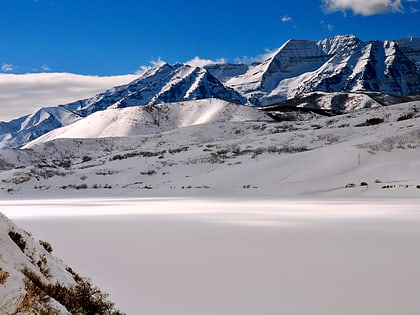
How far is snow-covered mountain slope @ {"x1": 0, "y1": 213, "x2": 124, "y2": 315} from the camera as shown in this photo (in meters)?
4.55

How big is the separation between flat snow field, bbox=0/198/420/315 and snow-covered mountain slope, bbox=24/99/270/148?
121541 mm

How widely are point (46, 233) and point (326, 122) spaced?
73.4 m

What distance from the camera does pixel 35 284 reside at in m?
5.56

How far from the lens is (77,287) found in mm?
6609

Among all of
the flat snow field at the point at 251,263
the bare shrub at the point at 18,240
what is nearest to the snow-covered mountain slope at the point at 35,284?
the bare shrub at the point at 18,240

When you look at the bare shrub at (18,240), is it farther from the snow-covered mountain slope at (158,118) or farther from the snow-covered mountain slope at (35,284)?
the snow-covered mountain slope at (158,118)

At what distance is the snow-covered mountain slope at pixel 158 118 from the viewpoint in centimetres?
13912

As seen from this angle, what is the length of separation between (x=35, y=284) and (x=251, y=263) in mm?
4568

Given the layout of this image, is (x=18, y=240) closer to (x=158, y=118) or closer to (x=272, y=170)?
(x=272, y=170)

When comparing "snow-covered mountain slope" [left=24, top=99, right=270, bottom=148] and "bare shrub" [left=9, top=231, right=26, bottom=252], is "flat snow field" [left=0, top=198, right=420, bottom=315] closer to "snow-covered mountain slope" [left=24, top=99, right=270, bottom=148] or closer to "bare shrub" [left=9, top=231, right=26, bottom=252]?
"bare shrub" [left=9, top=231, right=26, bottom=252]

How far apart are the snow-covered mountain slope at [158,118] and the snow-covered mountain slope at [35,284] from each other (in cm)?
12872

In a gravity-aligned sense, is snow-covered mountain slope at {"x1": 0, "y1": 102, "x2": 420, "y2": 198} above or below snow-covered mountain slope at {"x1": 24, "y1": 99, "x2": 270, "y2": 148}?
below

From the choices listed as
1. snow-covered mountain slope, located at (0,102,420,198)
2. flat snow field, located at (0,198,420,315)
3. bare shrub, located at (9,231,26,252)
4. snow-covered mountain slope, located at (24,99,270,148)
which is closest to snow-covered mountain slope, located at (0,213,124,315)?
bare shrub, located at (9,231,26,252)

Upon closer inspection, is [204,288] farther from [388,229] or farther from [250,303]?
[388,229]
